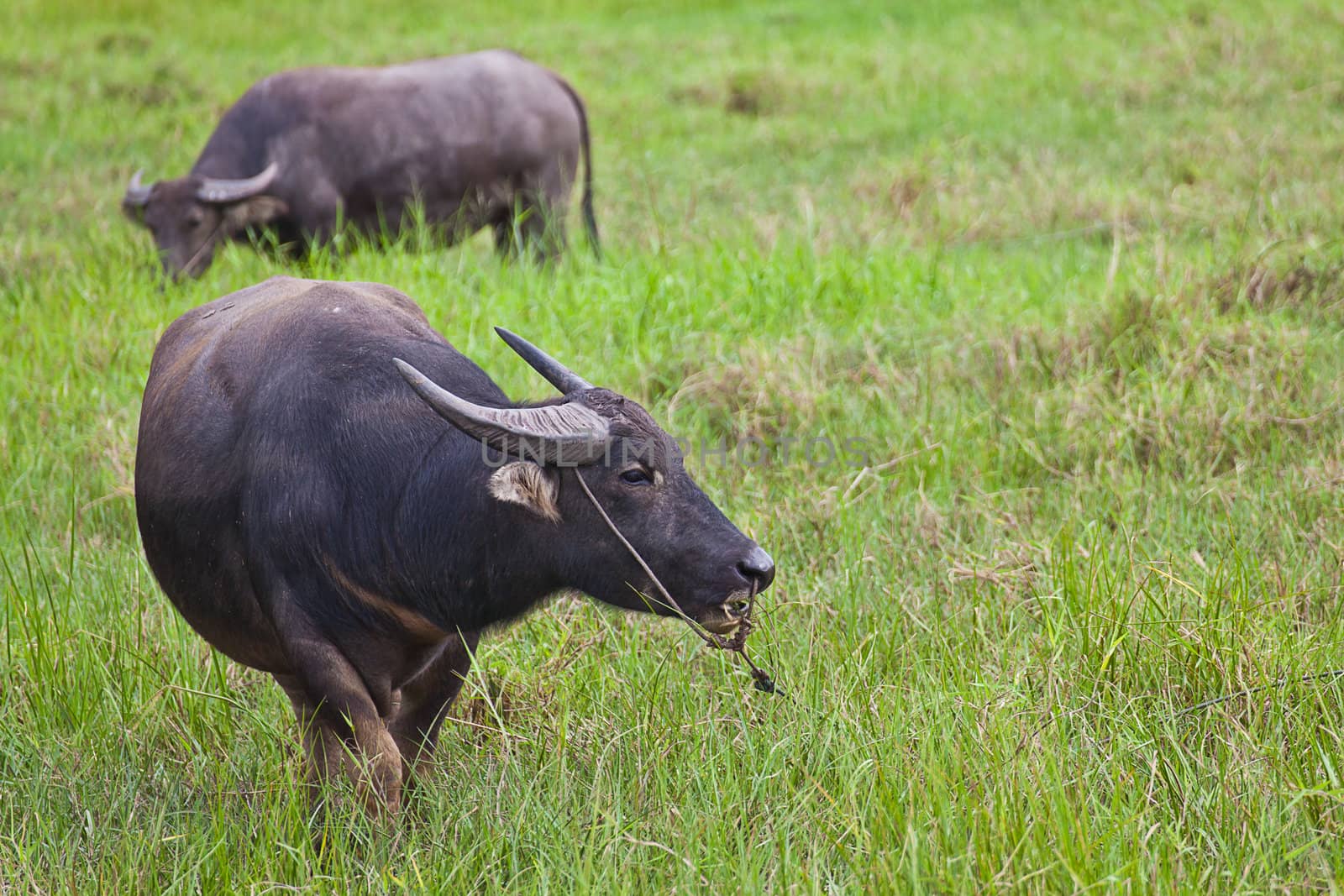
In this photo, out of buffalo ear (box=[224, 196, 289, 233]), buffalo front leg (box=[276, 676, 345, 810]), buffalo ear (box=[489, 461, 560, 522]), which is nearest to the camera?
buffalo ear (box=[489, 461, 560, 522])

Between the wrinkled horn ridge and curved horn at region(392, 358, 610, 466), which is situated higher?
curved horn at region(392, 358, 610, 466)

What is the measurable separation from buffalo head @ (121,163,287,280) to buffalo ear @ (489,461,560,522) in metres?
4.74

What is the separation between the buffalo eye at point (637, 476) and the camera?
8.97ft

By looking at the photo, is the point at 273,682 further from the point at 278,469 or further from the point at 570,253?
the point at 570,253

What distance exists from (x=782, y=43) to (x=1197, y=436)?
28.1 ft

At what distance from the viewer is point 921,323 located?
549cm

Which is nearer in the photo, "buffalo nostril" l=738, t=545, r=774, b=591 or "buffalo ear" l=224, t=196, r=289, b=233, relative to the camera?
"buffalo nostril" l=738, t=545, r=774, b=591

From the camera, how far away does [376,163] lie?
7062 mm

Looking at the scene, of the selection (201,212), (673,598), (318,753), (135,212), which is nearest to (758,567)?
(673,598)

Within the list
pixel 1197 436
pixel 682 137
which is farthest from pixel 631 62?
pixel 1197 436

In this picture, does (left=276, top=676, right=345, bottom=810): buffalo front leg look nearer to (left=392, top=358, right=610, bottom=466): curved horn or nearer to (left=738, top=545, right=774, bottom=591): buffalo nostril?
(left=392, top=358, right=610, bottom=466): curved horn

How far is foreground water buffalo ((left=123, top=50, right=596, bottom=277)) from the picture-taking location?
6930mm

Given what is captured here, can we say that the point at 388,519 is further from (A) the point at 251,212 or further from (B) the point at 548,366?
(A) the point at 251,212

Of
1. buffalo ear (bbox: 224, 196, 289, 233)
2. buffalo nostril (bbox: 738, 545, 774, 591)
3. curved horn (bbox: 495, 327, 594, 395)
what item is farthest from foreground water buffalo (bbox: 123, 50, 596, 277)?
buffalo nostril (bbox: 738, 545, 774, 591)
